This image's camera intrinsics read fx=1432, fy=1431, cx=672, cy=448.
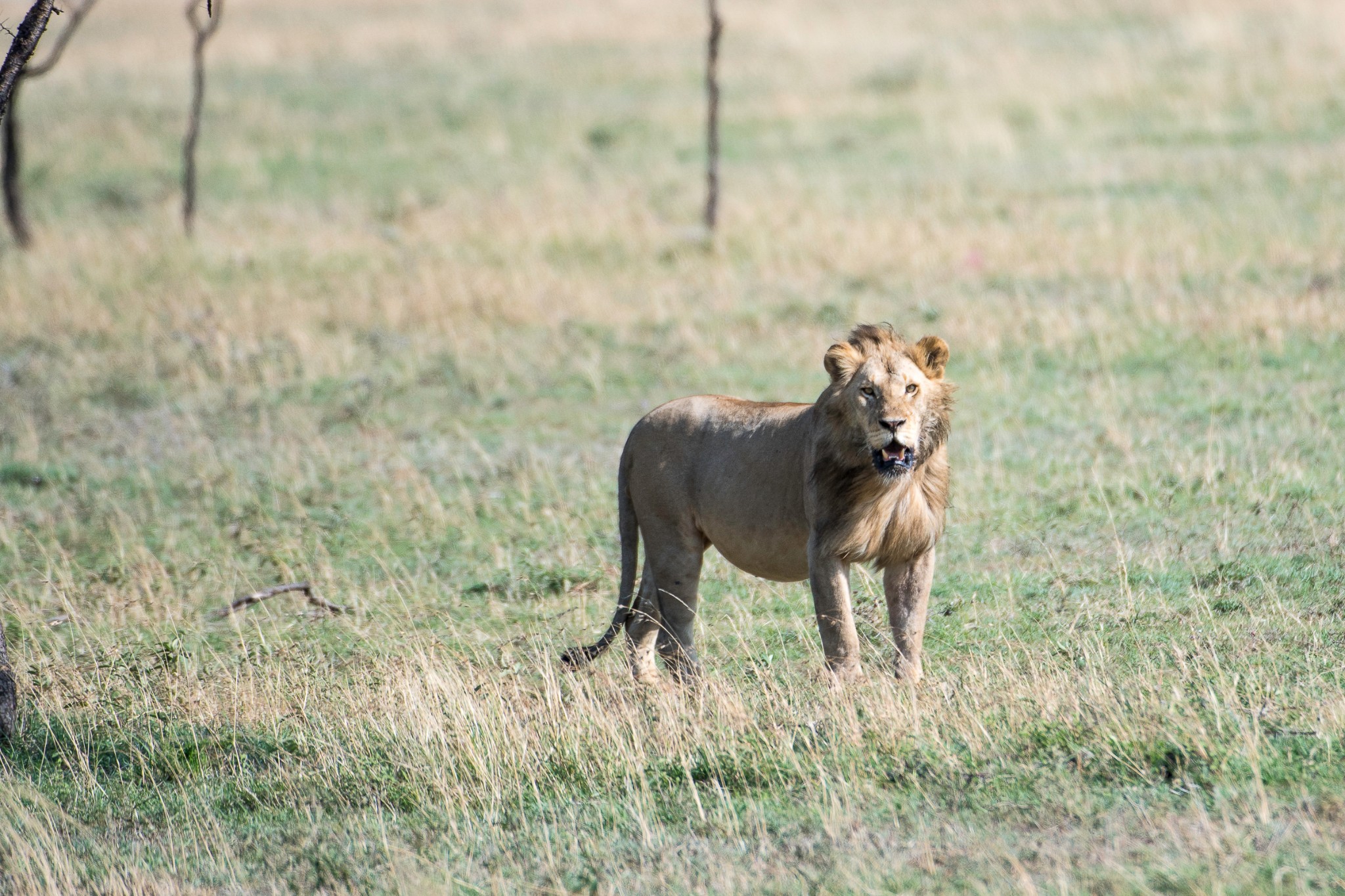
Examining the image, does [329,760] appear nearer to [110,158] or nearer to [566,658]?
[566,658]

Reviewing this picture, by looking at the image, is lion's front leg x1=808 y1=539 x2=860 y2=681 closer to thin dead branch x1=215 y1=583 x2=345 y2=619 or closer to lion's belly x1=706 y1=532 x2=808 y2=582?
lion's belly x1=706 y1=532 x2=808 y2=582

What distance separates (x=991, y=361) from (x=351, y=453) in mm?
5787

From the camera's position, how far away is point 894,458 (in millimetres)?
5535

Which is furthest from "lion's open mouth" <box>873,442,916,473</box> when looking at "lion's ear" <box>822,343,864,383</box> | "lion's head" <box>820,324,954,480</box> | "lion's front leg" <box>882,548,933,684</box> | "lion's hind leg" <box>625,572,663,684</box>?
→ "lion's hind leg" <box>625,572,663,684</box>

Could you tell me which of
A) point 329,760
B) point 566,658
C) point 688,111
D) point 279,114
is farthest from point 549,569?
point 279,114

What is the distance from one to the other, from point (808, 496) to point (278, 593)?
386cm

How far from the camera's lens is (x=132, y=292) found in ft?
58.0

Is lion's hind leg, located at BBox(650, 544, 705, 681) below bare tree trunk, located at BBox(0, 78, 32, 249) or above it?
below

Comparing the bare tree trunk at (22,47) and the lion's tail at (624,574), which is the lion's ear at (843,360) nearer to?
the lion's tail at (624,574)

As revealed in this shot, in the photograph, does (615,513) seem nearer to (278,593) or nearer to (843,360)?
(278,593)

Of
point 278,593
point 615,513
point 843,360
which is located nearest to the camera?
point 843,360

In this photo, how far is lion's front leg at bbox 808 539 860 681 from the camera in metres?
5.86

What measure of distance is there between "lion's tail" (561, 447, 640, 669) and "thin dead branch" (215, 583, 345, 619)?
2.02 m

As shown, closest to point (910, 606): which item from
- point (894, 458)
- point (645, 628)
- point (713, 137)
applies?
point (894, 458)
